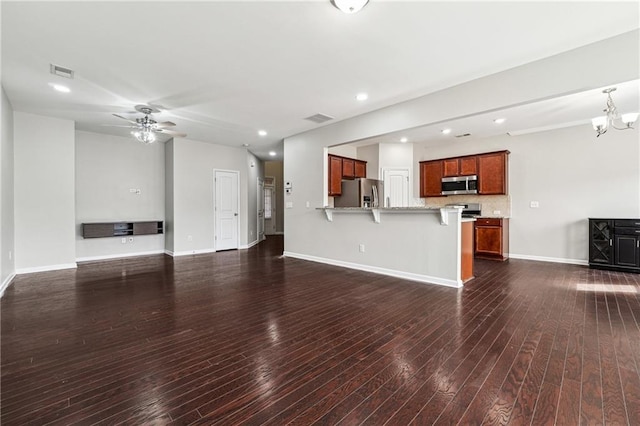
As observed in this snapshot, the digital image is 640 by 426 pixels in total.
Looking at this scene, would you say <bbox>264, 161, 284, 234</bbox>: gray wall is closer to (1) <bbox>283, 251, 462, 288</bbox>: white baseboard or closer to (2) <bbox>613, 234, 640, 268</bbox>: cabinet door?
(1) <bbox>283, 251, 462, 288</bbox>: white baseboard

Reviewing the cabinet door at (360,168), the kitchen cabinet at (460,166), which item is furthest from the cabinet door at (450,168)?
the cabinet door at (360,168)

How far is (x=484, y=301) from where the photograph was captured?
339 cm

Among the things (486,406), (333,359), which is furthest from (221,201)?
(486,406)

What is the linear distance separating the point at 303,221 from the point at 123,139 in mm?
4627

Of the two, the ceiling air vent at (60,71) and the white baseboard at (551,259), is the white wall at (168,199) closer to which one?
the ceiling air vent at (60,71)

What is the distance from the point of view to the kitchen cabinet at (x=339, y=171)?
6.09 metres

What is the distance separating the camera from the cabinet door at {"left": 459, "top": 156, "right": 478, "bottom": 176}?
259 inches

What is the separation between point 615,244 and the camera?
494cm

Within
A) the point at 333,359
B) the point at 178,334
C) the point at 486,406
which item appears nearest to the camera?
the point at 486,406

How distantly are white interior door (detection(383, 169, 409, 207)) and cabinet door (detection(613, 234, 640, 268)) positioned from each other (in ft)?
12.8

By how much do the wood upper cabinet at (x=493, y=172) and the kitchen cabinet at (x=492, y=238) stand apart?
0.72 meters

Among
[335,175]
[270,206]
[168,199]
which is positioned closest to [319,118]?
[335,175]

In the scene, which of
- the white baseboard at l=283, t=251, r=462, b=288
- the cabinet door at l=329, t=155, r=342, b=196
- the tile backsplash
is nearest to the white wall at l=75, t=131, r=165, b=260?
the white baseboard at l=283, t=251, r=462, b=288

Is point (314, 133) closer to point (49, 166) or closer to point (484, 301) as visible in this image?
point (484, 301)
